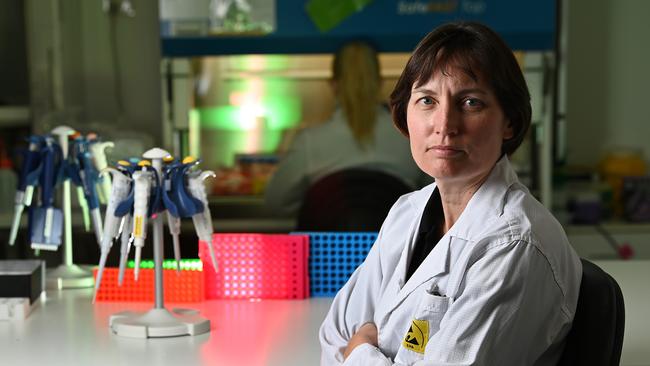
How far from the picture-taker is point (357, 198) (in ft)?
10.9

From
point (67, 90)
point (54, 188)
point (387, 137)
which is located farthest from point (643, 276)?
point (67, 90)

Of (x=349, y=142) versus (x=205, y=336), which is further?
(x=349, y=142)

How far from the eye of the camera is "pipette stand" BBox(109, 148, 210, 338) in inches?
73.0

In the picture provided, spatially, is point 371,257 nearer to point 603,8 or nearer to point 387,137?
point 387,137

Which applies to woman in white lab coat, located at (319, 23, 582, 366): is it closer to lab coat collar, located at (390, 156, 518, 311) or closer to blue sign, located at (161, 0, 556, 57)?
lab coat collar, located at (390, 156, 518, 311)

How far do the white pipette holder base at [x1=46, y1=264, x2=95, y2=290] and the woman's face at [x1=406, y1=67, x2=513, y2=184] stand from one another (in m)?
1.16

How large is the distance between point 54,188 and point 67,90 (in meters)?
1.98

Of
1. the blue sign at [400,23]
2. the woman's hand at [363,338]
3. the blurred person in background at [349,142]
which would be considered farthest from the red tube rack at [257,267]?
the blue sign at [400,23]

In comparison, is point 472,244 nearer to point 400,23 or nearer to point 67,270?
point 67,270

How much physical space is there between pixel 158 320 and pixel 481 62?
87cm

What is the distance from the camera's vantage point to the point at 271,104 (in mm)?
4004

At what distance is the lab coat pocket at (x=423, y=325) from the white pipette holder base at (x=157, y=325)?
59 cm

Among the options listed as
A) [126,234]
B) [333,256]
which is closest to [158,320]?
[126,234]

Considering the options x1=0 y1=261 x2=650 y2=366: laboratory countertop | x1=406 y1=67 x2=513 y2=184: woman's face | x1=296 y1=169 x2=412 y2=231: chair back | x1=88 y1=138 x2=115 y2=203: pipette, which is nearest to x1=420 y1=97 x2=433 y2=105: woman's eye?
x1=406 y1=67 x2=513 y2=184: woman's face
